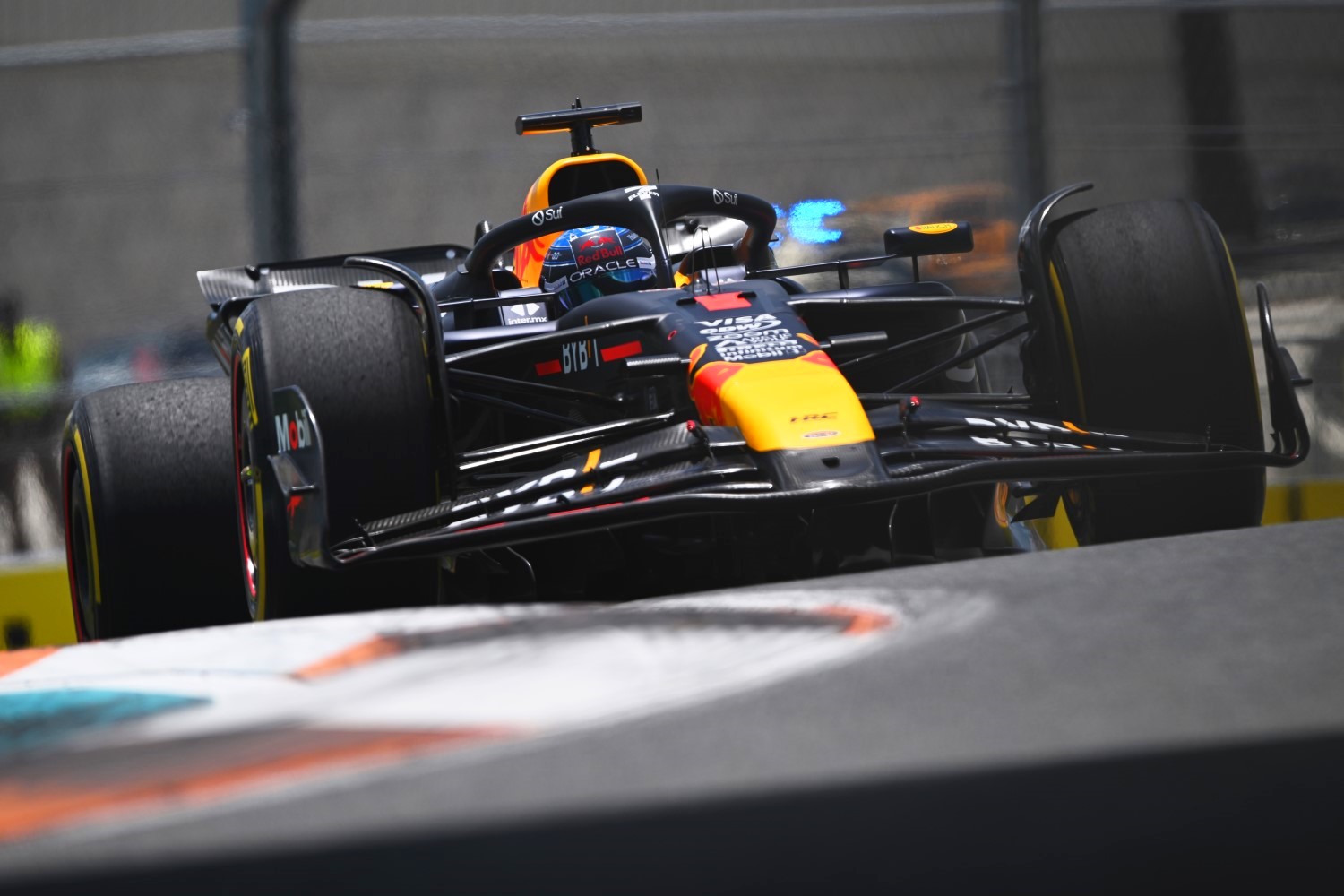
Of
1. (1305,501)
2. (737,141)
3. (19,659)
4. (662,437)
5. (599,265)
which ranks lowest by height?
(1305,501)

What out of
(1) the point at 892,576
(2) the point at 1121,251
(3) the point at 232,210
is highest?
(3) the point at 232,210

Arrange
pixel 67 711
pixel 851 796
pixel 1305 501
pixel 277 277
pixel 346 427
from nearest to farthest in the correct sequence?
pixel 851 796
pixel 67 711
pixel 346 427
pixel 277 277
pixel 1305 501

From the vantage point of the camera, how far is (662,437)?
283cm

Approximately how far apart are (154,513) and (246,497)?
0.54 meters

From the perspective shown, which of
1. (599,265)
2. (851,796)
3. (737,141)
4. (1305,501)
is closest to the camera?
(851,796)

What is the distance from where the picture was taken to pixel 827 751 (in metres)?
1.26

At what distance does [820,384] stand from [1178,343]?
0.74 m

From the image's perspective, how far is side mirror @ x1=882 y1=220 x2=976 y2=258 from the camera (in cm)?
348

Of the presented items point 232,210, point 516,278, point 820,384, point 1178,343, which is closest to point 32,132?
point 232,210

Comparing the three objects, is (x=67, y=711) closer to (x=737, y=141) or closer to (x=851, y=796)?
(x=851, y=796)

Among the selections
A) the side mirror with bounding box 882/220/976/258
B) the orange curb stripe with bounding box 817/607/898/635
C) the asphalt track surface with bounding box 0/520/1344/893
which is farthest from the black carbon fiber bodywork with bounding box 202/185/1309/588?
the asphalt track surface with bounding box 0/520/1344/893

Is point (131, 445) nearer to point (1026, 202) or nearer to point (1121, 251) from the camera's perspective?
point (1121, 251)

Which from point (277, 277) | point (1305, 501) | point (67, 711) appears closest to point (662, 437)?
point (67, 711)

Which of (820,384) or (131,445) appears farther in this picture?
(131,445)
